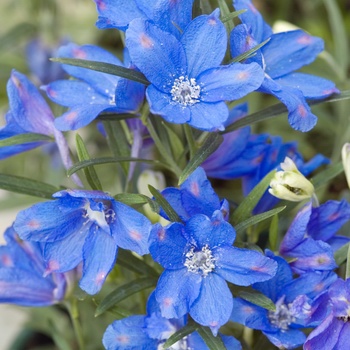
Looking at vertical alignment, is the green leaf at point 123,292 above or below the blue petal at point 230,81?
below

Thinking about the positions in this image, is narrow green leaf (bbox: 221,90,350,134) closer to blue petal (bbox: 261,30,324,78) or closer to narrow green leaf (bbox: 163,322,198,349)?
blue petal (bbox: 261,30,324,78)

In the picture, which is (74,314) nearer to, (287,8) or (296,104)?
(296,104)

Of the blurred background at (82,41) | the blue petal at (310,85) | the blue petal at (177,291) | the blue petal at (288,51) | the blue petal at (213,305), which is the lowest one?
the blurred background at (82,41)

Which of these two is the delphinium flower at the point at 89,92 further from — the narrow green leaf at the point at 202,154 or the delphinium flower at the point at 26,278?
the delphinium flower at the point at 26,278

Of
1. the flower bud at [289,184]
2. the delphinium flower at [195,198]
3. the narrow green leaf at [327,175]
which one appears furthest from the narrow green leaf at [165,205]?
the narrow green leaf at [327,175]

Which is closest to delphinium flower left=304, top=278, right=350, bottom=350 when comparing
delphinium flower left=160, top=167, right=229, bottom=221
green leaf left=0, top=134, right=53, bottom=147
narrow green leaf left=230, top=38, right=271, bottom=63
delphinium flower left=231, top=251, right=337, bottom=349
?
delphinium flower left=231, top=251, right=337, bottom=349

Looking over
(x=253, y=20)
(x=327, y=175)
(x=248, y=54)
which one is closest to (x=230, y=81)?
(x=248, y=54)
